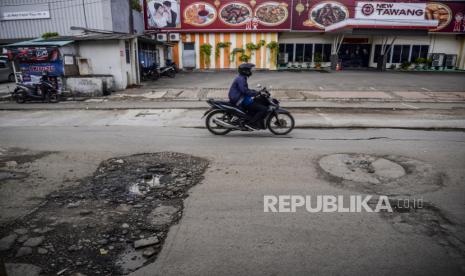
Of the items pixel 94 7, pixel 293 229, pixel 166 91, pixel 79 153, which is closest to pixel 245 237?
pixel 293 229

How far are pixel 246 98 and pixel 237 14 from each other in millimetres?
22853

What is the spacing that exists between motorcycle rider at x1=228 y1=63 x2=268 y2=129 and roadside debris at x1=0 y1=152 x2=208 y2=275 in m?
2.71

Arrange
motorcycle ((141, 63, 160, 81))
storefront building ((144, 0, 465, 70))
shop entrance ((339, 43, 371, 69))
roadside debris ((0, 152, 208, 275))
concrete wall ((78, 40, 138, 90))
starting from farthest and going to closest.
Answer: shop entrance ((339, 43, 371, 69)), storefront building ((144, 0, 465, 70)), motorcycle ((141, 63, 160, 81)), concrete wall ((78, 40, 138, 90)), roadside debris ((0, 152, 208, 275))

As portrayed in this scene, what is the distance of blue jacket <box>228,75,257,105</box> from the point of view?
25.3ft

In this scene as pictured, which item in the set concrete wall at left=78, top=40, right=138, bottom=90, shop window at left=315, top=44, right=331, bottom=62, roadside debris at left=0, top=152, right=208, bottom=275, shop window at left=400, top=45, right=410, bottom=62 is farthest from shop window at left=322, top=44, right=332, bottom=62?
roadside debris at left=0, top=152, right=208, bottom=275

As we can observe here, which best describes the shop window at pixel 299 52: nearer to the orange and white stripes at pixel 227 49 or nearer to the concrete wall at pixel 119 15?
the orange and white stripes at pixel 227 49

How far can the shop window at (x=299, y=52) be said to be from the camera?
100 ft

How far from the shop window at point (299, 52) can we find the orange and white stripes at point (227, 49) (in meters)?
2.89

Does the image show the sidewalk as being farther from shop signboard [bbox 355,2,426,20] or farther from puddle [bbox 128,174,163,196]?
shop signboard [bbox 355,2,426,20]

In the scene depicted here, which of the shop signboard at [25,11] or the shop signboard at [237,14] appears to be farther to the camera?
the shop signboard at [237,14]

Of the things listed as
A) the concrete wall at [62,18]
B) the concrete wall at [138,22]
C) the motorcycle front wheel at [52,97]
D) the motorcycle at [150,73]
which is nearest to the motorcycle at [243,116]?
the motorcycle front wheel at [52,97]

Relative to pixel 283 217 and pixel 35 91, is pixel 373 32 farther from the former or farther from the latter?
pixel 283 217

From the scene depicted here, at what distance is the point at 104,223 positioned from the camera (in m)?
3.95

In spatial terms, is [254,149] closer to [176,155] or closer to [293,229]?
[176,155]
